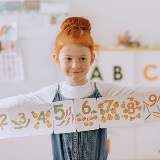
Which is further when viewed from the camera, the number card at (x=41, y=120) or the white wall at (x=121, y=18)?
the white wall at (x=121, y=18)

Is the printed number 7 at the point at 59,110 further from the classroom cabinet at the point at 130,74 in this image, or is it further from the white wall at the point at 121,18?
the white wall at the point at 121,18

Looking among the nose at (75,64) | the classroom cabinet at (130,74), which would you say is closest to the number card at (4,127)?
the nose at (75,64)

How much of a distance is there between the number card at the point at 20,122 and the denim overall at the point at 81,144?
0.30ft

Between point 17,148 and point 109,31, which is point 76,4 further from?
point 17,148

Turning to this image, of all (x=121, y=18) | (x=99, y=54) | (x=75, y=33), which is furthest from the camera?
(x=121, y=18)

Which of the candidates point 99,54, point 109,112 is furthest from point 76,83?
point 99,54

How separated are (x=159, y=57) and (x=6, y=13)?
93cm

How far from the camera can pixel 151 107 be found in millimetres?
976

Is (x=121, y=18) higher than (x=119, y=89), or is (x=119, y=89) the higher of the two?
(x=121, y=18)

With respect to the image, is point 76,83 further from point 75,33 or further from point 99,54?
point 99,54

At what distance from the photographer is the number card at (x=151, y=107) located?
0.96 meters

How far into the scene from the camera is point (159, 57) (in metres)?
1.79

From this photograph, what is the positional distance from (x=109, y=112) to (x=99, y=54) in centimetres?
86

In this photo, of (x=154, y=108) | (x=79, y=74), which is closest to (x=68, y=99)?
(x=79, y=74)
